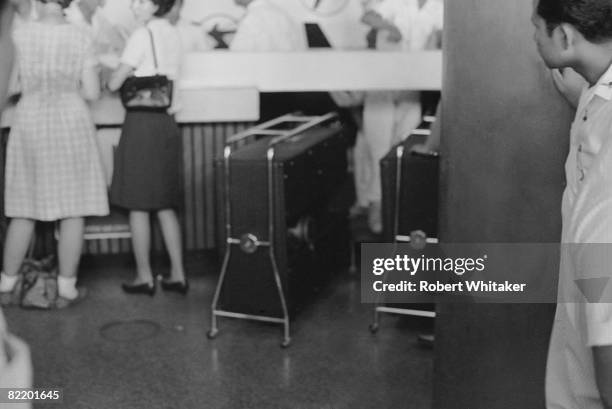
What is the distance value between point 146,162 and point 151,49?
587 millimetres

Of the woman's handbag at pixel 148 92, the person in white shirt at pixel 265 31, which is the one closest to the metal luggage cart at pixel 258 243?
the woman's handbag at pixel 148 92

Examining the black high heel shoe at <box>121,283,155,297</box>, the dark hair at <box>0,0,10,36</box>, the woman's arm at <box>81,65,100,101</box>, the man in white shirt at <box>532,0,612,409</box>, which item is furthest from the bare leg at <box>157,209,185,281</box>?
the dark hair at <box>0,0,10,36</box>

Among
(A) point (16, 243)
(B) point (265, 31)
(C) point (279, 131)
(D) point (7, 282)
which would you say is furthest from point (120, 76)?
(B) point (265, 31)

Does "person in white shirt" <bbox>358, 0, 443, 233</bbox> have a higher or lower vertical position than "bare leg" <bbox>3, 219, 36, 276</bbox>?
higher

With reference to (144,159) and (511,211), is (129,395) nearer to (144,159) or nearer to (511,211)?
(144,159)

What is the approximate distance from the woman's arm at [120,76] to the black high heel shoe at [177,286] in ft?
3.61

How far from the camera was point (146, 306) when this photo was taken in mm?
4527

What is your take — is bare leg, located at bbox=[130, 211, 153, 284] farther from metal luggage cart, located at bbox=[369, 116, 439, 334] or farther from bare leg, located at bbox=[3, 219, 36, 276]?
metal luggage cart, located at bbox=[369, 116, 439, 334]

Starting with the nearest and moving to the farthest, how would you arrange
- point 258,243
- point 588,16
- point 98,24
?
point 588,16 < point 258,243 < point 98,24

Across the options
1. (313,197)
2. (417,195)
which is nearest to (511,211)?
(417,195)

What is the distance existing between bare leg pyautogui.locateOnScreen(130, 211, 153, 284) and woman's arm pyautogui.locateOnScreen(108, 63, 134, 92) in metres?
0.69

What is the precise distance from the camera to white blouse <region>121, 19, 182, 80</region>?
434cm

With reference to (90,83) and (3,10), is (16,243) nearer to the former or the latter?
(90,83)

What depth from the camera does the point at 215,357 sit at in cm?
382
